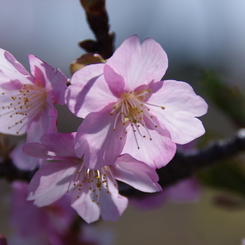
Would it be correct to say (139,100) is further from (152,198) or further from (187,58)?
(187,58)

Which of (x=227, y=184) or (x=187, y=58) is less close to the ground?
(x=227, y=184)

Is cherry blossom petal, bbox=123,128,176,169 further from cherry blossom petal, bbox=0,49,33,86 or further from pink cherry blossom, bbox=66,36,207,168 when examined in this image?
cherry blossom petal, bbox=0,49,33,86

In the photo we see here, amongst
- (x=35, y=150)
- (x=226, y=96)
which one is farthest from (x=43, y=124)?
(x=226, y=96)

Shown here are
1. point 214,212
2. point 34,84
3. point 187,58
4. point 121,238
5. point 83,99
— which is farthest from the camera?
point 187,58

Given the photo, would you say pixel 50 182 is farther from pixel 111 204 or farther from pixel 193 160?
pixel 193 160

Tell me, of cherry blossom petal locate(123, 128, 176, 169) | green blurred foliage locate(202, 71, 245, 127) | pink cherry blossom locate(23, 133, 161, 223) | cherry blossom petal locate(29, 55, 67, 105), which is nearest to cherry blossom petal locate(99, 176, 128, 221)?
pink cherry blossom locate(23, 133, 161, 223)

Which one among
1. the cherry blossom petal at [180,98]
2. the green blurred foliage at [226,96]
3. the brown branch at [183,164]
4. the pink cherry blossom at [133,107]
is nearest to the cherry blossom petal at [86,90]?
the pink cherry blossom at [133,107]

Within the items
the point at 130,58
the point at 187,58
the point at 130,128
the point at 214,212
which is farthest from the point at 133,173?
the point at 187,58

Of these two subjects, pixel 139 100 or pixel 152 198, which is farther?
pixel 152 198
